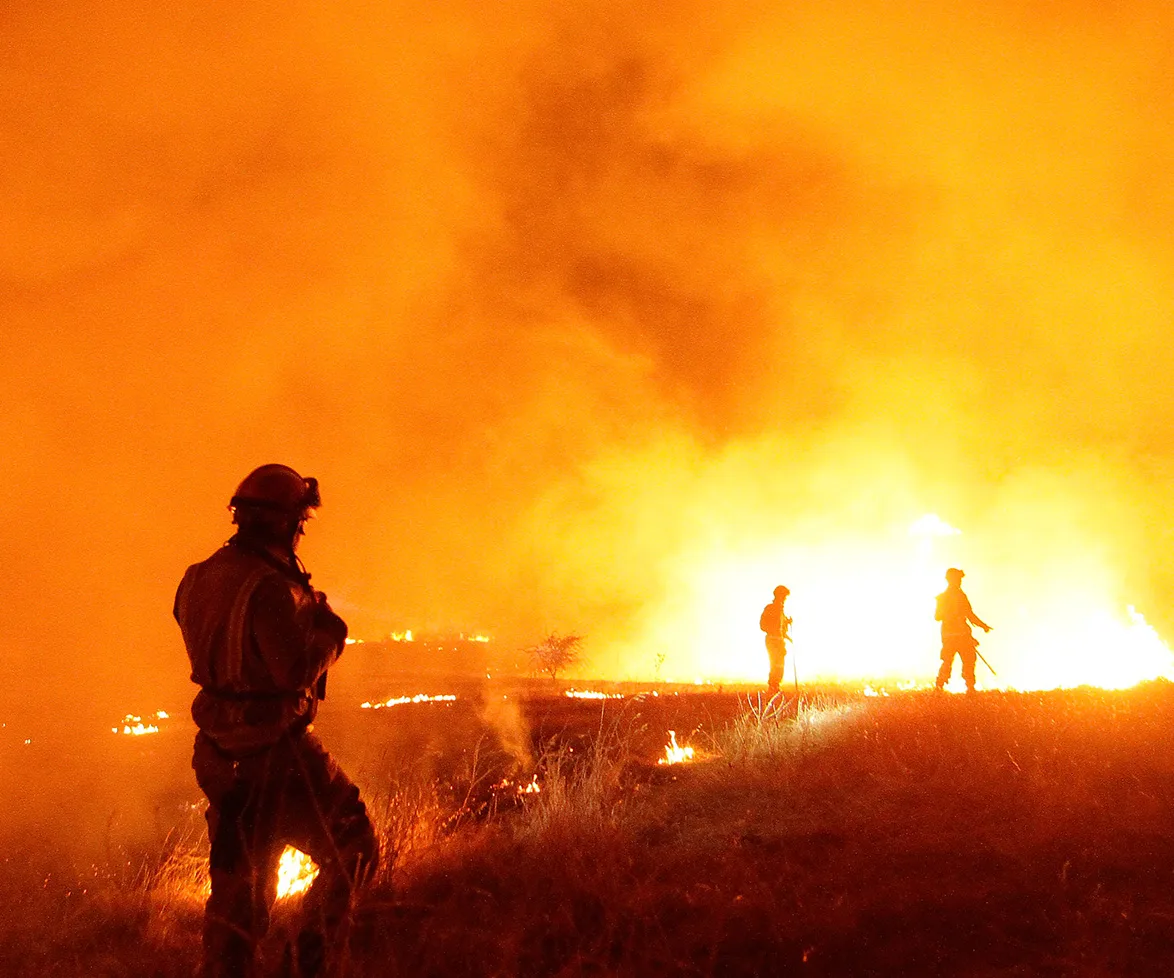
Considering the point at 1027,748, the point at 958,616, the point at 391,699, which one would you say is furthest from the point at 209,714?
the point at 391,699

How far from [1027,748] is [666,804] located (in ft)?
9.25

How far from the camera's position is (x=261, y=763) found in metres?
3.15

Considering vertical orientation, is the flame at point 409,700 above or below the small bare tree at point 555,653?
below

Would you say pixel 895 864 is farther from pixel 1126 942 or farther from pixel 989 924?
pixel 1126 942

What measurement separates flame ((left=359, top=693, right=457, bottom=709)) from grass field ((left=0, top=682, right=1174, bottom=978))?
15.1 m

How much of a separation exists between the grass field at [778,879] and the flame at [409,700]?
1509cm

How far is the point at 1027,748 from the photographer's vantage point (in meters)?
6.05

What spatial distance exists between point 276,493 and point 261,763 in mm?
1149

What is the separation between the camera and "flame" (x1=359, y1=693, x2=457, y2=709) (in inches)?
850

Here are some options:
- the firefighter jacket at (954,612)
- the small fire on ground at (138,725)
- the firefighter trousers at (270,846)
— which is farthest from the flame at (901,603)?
the firefighter trousers at (270,846)

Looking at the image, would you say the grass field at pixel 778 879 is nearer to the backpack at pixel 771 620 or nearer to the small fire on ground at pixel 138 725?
the backpack at pixel 771 620

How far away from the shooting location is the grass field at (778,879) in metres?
3.35

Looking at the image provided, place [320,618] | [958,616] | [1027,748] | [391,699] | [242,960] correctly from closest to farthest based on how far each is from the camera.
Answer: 1. [242,960]
2. [320,618]
3. [1027,748]
4. [958,616]
5. [391,699]

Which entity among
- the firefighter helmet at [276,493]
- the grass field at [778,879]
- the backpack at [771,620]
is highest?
the firefighter helmet at [276,493]
